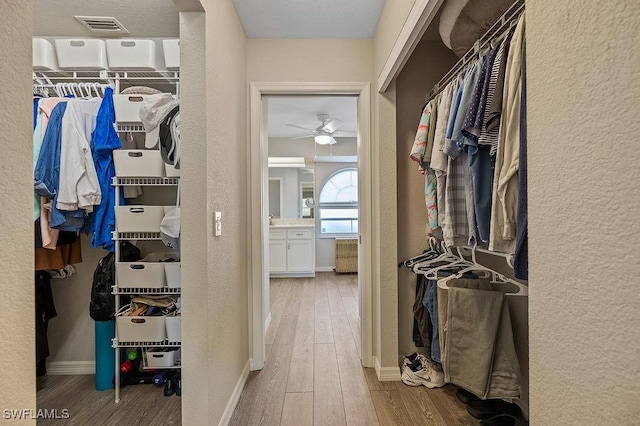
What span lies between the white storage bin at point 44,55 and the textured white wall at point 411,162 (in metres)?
2.41

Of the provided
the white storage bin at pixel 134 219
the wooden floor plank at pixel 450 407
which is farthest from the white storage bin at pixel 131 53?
the wooden floor plank at pixel 450 407

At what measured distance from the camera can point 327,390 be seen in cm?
202

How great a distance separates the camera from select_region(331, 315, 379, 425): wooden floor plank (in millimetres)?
1758

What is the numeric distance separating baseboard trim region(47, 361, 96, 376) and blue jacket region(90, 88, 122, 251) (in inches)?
41.7

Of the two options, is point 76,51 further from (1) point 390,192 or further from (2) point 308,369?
(2) point 308,369

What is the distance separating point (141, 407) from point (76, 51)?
2358 millimetres

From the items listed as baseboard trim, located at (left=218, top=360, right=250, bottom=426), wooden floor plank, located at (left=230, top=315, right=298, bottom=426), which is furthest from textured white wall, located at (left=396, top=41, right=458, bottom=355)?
baseboard trim, located at (left=218, top=360, right=250, bottom=426)

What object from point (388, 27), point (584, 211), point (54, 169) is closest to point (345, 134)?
point (388, 27)

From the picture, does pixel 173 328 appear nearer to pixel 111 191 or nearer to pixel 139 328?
pixel 139 328

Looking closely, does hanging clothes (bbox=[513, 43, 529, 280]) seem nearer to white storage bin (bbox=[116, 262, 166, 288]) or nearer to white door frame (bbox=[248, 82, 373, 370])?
white door frame (bbox=[248, 82, 373, 370])

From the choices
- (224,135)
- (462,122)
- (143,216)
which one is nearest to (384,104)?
(462,122)

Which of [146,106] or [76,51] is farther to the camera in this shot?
[76,51]

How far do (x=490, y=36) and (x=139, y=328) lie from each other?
2531mm

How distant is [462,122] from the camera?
129 cm
